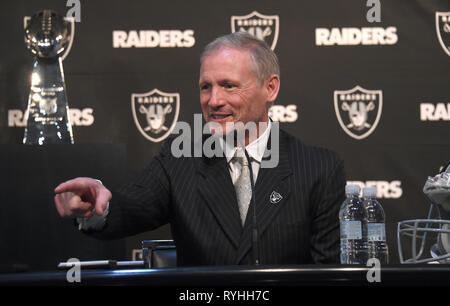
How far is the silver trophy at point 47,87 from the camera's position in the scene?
9.76 ft

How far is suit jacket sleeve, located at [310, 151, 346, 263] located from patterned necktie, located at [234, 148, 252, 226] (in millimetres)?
194

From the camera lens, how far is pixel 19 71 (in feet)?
11.8

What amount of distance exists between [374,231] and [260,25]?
2178mm

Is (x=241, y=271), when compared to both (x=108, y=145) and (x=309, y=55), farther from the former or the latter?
(x=309, y=55)

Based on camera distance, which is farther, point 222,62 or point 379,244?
point 222,62

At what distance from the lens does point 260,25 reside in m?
3.67

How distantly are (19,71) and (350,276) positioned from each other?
2.79 metres

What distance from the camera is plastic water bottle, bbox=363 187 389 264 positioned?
5.51 feet

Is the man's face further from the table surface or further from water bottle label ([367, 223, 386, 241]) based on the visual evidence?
the table surface

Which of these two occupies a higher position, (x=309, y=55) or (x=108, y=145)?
(x=309, y=55)

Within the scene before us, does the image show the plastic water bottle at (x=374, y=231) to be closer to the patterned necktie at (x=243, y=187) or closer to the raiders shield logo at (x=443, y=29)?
the patterned necktie at (x=243, y=187)

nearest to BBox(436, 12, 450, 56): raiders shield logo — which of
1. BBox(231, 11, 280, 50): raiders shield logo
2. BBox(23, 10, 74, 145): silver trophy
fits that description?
BBox(231, 11, 280, 50): raiders shield logo

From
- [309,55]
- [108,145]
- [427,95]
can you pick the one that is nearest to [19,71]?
[108,145]
